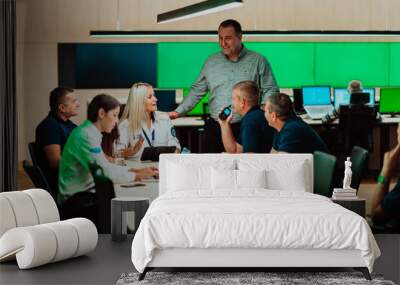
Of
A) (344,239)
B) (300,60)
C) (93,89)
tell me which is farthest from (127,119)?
(344,239)

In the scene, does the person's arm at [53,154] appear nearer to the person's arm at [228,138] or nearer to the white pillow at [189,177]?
the white pillow at [189,177]

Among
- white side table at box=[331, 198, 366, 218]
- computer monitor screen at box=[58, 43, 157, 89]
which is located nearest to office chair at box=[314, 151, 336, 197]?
white side table at box=[331, 198, 366, 218]

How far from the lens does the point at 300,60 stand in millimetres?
9430

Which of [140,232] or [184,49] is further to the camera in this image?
[184,49]

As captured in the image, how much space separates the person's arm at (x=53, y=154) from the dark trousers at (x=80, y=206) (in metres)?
0.44

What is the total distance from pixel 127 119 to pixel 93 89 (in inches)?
20.9

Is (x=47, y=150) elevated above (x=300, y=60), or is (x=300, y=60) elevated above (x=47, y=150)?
(x=300, y=60)

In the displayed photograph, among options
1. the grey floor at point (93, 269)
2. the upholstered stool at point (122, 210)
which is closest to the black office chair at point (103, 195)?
the upholstered stool at point (122, 210)

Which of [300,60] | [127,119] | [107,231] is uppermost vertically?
[300,60]

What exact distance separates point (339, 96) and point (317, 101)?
27 cm

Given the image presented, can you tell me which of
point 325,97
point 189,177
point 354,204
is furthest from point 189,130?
point 354,204

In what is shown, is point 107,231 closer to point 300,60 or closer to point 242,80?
point 242,80

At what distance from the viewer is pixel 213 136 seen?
9.40 meters

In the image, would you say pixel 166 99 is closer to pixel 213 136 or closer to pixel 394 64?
pixel 213 136
